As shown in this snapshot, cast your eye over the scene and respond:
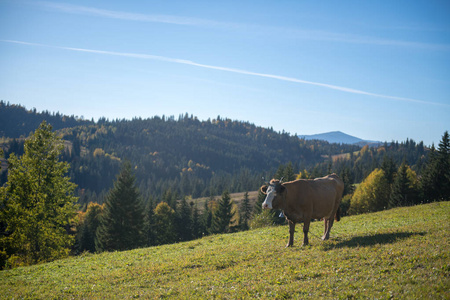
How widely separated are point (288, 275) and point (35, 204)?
87.9 ft

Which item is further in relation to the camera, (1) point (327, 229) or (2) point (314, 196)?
(1) point (327, 229)

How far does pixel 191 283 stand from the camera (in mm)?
11141

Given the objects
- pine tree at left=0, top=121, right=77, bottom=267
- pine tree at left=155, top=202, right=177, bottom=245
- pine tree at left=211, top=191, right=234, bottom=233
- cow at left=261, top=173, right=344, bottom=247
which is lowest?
pine tree at left=155, top=202, right=177, bottom=245

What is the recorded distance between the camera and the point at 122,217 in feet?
156

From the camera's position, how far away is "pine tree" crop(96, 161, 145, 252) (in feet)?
153

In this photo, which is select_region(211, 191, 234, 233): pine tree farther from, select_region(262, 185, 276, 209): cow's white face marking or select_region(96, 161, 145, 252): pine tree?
select_region(262, 185, 276, 209): cow's white face marking

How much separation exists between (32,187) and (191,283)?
76.8ft

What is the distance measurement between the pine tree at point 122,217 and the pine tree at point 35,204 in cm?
1708

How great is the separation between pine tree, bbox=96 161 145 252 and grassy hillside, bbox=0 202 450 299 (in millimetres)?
31132

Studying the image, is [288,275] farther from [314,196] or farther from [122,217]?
[122,217]

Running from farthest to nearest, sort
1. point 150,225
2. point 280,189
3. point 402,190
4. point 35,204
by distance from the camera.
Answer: point 150,225
point 402,190
point 35,204
point 280,189

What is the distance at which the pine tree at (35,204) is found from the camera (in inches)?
1036

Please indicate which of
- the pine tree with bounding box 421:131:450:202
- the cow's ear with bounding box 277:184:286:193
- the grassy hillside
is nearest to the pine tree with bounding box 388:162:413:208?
the pine tree with bounding box 421:131:450:202

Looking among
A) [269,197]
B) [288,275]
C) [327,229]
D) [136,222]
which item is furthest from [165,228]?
[288,275]
